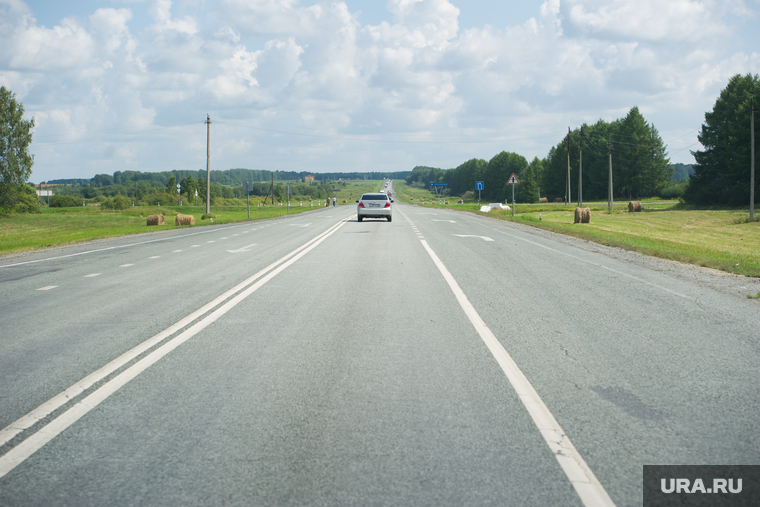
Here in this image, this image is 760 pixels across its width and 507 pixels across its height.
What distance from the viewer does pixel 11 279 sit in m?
11.3

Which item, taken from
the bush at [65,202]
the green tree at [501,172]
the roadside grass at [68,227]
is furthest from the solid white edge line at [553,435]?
the green tree at [501,172]

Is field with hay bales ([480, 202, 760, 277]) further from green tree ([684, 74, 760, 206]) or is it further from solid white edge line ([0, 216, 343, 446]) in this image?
green tree ([684, 74, 760, 206])

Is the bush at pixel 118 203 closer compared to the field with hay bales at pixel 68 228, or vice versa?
the field with hay bales at pixel 68 228

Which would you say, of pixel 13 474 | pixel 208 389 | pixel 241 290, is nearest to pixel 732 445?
pixel 208 389

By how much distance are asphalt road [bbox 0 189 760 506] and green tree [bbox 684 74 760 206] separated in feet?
211

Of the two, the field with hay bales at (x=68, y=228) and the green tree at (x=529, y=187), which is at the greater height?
the green tree at (x=529, y=187)

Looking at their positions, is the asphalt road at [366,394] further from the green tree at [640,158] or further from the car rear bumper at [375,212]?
the green tree at [640,158]

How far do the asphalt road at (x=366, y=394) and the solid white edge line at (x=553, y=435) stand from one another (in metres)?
0.02

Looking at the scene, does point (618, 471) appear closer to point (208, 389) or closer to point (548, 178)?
point (208, 389)

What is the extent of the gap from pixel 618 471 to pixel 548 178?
124m

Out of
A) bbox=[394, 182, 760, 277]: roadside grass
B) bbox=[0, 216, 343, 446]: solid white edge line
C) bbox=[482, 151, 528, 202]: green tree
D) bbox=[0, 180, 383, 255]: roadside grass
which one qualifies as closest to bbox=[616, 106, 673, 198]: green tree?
bbox=[394, 182, 760, 277]: roadside grass

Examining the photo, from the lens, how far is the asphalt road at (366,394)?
124 inches

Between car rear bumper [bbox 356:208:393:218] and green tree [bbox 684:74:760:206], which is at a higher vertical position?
green tree [bbox 684:74:760:206]

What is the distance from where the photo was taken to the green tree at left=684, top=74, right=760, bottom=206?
62.4m
